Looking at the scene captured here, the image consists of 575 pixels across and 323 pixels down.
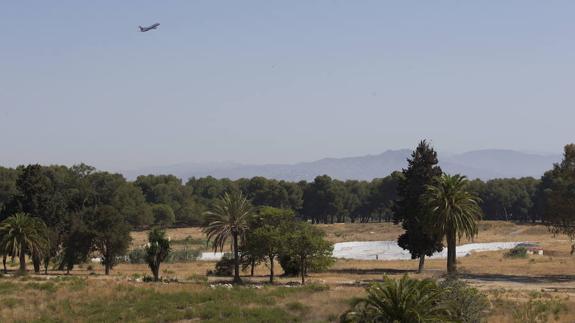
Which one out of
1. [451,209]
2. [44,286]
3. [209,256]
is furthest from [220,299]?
[209,256]

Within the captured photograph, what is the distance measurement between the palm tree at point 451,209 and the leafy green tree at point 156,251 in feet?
91.2

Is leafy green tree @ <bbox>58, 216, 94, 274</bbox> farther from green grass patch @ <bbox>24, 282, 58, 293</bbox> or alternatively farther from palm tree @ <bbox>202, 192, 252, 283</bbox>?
green grass patch @ <bbox>24, 282, 58, 293</bbox>

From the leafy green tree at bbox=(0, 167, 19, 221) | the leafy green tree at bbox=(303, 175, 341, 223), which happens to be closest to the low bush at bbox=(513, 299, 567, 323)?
the leafy green tree at bbox=(0, 167, 19, 221)

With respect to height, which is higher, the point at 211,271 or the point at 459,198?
the point at 459,198

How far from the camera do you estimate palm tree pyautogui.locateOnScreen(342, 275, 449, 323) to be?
28250 millimetres

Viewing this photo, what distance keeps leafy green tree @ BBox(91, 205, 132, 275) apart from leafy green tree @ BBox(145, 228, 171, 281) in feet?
31.8

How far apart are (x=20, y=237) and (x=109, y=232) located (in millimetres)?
9825

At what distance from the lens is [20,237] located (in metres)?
68.7

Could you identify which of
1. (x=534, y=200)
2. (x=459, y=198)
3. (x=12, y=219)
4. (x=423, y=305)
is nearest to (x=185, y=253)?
(x=12, y=219)

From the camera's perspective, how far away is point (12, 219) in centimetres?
6962

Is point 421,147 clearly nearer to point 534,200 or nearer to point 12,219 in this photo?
point 12,219

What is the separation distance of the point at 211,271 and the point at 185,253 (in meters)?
33.8

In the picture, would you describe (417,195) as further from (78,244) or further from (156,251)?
(78,244)

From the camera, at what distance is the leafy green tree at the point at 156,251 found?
64875 mm
